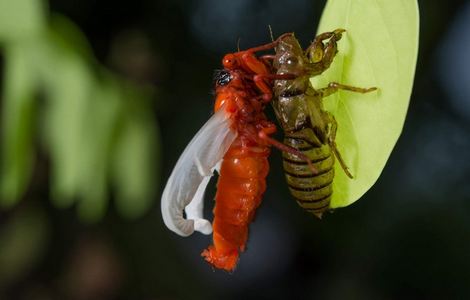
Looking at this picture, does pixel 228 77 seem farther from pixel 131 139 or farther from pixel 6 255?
pixel 6 255

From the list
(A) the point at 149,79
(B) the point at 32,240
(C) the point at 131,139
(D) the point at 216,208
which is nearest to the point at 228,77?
(D) the point at 216,208

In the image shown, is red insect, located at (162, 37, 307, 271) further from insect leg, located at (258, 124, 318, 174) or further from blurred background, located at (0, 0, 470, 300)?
blurred background, located at (0, 0, 470, 300)

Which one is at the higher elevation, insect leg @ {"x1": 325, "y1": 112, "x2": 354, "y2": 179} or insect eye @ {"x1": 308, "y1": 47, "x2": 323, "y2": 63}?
insect eye @ {"x1": 308, "y1": 47, "x2": 323, "y2": 63}

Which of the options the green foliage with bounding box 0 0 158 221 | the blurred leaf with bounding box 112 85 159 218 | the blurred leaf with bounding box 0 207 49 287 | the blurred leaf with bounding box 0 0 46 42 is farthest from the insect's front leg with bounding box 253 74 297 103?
the blurred leaf with bounding box 0 207 49 287

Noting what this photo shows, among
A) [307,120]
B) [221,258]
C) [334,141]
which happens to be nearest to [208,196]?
[221,258]

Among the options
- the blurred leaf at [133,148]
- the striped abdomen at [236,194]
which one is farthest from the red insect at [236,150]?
the blurred leaf at [133,148]

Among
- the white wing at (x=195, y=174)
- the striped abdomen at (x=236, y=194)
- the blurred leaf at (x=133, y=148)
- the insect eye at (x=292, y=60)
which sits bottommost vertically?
the blurred leaf at (x=133, y=148)

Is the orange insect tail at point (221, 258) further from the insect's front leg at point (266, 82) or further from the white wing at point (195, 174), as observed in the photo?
the insect's front leg at point (266, 82)
